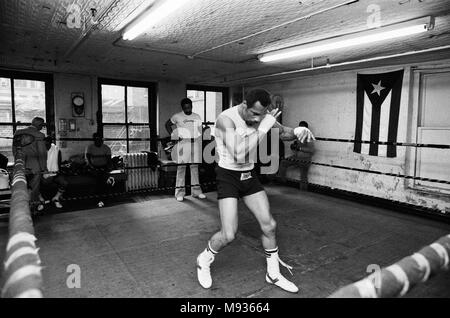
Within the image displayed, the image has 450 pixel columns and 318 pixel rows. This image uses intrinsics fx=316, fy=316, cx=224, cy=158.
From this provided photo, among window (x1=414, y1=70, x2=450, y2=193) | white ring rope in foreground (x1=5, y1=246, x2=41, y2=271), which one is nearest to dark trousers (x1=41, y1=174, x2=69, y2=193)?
white ring rope in foreground (x1=5, y1=246, x2=41, y2=271)

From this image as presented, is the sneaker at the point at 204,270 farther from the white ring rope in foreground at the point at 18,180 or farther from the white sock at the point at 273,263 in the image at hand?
the white ring rope in foreground at the point at 18,180

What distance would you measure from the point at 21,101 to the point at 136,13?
15.6ft

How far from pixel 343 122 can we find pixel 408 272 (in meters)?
6.09

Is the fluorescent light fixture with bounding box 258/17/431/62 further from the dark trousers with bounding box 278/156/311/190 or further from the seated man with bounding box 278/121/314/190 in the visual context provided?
the dark trousers with bounding box 278/156/311/190

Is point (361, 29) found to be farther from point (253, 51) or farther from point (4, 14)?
point (4, 14)

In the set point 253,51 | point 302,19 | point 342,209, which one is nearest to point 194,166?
point 253,51

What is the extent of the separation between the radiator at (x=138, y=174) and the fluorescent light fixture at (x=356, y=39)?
3.83 meters

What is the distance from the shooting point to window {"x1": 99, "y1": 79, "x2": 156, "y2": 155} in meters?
7.65

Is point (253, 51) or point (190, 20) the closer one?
point (190, 20)

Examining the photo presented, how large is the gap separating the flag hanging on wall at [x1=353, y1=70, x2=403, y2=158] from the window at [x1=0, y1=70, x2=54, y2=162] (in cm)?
653

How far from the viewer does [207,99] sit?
9.00m
